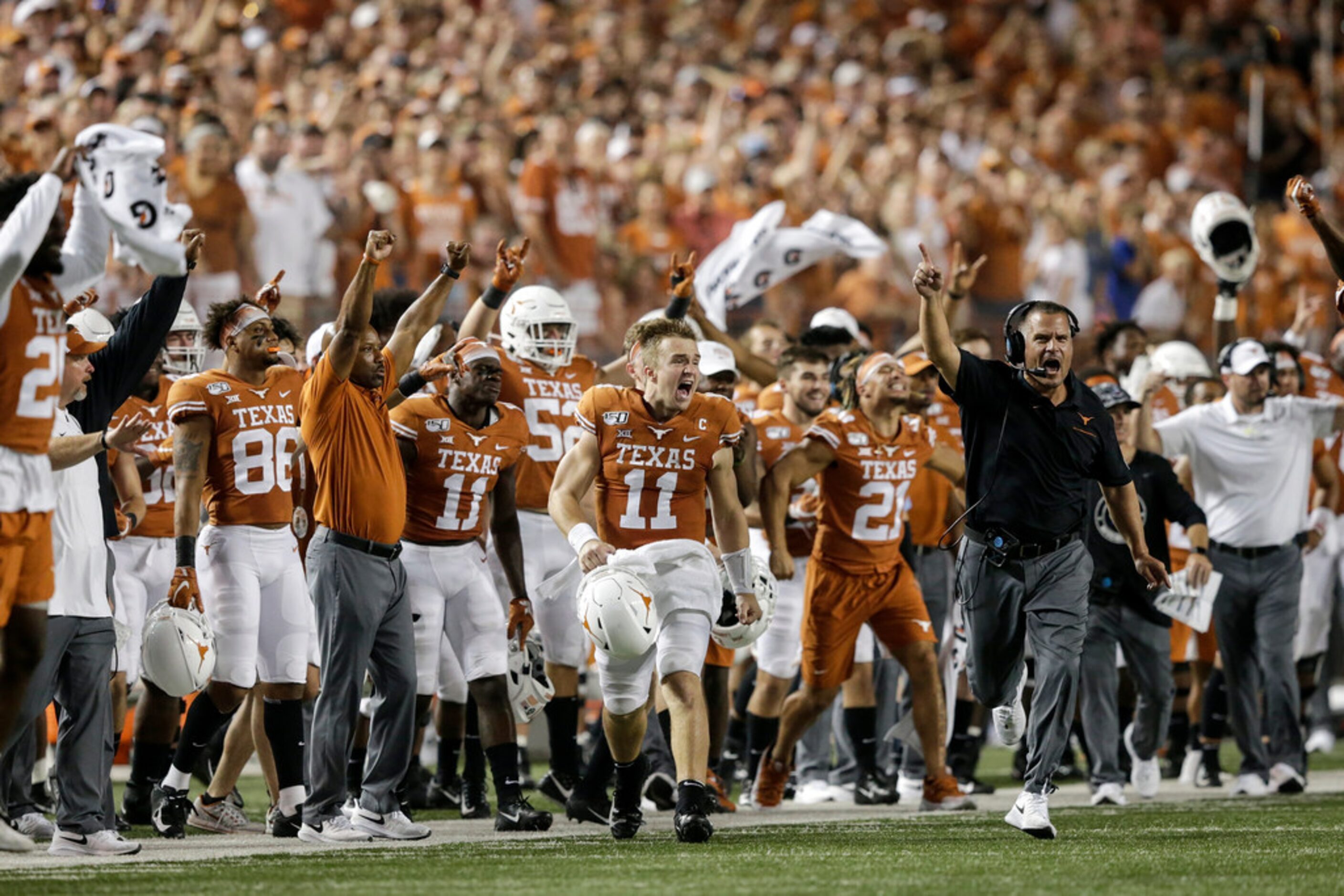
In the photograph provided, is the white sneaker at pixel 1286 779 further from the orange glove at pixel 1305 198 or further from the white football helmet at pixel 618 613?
the white football helmet at pixel 618 613

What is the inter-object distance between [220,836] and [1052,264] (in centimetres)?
1044

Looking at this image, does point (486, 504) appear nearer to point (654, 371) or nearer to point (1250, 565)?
point (654, 371)

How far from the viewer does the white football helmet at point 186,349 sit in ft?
30.4

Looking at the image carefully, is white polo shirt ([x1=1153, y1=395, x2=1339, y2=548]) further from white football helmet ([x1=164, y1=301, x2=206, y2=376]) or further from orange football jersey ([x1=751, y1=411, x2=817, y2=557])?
white football helmet ([x1=164, y1=301, x2=206, y2=376])

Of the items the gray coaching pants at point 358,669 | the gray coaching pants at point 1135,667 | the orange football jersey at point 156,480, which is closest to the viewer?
the gray coaching pants at point 358,669

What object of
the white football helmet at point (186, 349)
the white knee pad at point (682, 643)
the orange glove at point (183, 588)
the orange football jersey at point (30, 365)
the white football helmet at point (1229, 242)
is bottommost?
the white knee pad at point (682, 643)

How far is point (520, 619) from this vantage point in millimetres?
8922

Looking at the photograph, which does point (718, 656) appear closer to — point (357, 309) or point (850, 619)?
point (850, 619)

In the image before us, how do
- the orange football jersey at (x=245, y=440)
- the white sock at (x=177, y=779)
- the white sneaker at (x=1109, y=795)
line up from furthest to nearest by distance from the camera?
the white sneaker at (x=1109, y=795) → the white sock at (x=177, y=779) → the orange football jersey at (x=245, y=440)

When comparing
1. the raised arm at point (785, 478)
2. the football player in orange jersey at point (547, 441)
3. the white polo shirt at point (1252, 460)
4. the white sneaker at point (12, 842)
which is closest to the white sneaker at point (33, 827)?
the white sneaker at point (12, 842)

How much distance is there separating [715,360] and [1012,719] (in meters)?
2.76

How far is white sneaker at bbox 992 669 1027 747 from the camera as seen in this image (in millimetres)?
8391

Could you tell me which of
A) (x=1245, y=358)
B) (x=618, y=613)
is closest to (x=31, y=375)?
(x=618, y=613)

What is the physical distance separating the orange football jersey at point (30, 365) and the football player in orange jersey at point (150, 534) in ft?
7.74
